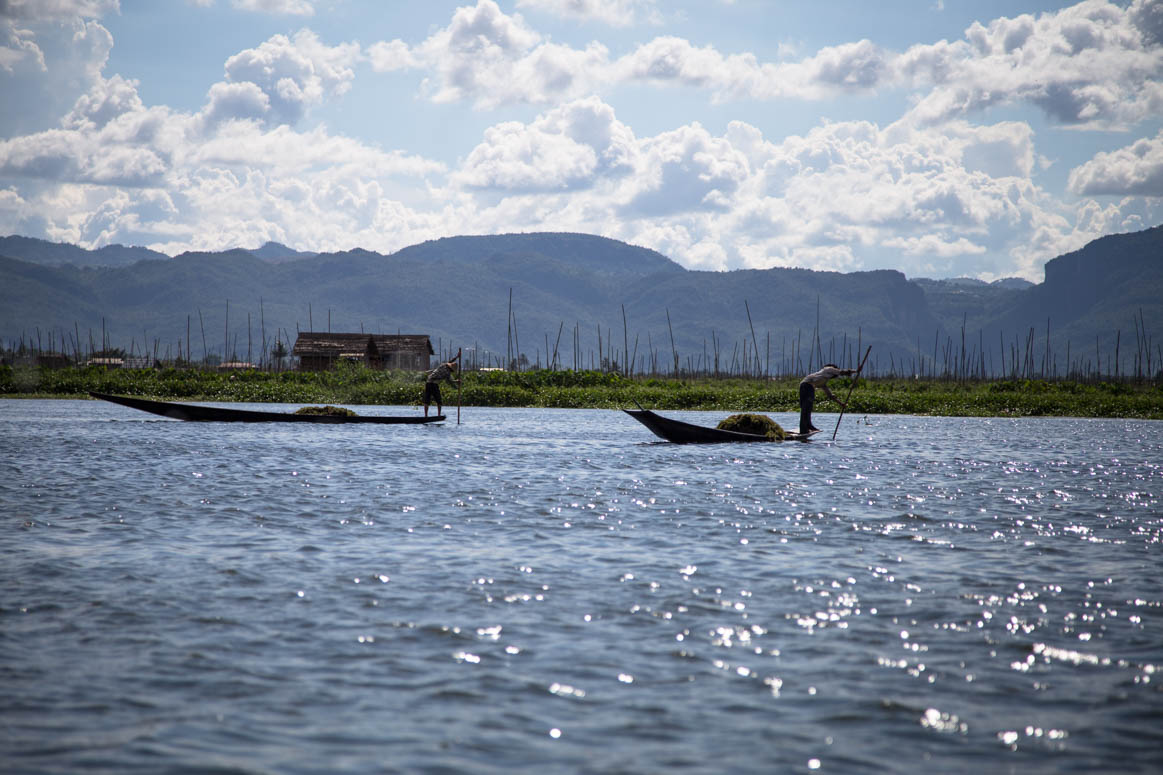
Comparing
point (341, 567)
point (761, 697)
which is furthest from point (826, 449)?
point (761, 697)

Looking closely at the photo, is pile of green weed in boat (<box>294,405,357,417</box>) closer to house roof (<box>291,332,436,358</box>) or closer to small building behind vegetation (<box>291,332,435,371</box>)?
small building behind vegetation (<box>291,332,435,371</box>)

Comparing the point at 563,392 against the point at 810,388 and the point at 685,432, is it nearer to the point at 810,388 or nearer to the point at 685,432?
the point at 810,388

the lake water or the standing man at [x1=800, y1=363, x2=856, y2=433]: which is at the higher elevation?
the standing man at [x1=800, y1=363, x2=856, y2=433]

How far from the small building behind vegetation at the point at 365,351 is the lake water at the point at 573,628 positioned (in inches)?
2013

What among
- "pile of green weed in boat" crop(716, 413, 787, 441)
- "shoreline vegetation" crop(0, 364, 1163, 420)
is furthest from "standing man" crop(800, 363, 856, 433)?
"shoreline vegetation" crop(0, 364, 1163, 420)

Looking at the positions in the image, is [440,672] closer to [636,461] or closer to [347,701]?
[347,701]

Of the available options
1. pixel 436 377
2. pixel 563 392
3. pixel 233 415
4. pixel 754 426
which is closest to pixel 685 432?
pixel 754 426

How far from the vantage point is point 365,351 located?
220 ft

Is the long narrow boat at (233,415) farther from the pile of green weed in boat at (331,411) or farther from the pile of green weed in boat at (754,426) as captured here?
the pile of green weed in boat at (754,426)

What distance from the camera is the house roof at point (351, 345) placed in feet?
219

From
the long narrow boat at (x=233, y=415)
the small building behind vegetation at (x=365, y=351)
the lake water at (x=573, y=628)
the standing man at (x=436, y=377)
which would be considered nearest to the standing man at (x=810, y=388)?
the lake water at (x=573, y=628)

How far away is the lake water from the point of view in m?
5.05

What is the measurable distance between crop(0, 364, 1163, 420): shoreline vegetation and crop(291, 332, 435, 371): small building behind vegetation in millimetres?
5794

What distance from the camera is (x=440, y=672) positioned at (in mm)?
6129
